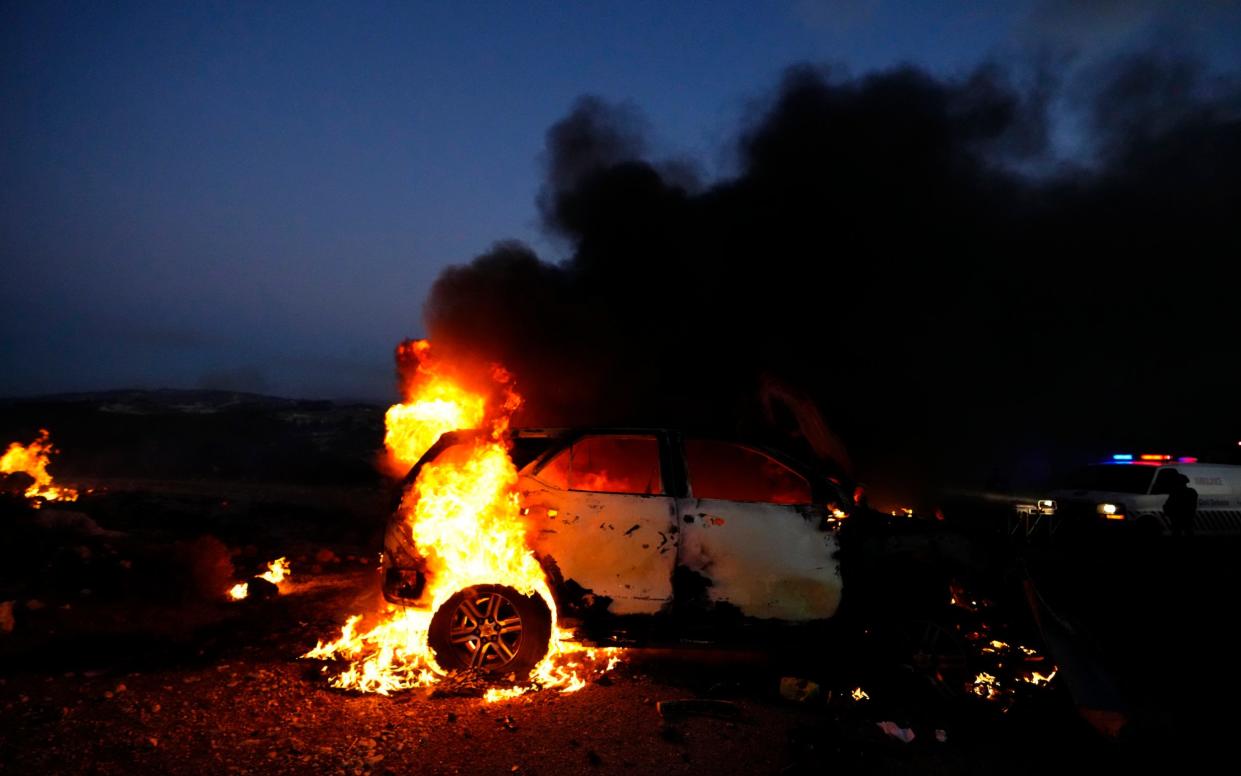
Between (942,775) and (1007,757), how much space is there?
0.52m

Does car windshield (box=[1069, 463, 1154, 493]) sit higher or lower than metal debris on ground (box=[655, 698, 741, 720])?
higher

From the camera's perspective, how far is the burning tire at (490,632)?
13.6 feet

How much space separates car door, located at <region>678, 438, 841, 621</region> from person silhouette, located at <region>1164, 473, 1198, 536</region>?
9.24m

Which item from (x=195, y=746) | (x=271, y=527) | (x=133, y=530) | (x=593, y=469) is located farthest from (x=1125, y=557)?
(x=133, y=530)

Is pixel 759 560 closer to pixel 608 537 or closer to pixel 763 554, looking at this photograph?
pixel 763 554

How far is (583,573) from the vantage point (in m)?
4.17

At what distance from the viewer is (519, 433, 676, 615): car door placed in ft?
13.7

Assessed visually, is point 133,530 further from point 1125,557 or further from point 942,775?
point 1125,557

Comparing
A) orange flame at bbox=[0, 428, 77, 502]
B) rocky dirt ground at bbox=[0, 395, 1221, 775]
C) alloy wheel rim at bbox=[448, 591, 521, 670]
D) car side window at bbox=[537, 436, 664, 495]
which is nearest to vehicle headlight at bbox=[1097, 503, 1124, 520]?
rocky dirt ground at bbox=[0, 395, 1221, 775]

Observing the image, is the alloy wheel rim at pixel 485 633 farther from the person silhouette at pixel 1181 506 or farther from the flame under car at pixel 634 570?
the person silhouette at pixel 1181 506

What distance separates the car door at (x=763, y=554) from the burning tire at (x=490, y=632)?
105 cm

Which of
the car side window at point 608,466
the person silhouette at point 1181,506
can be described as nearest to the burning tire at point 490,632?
the car side window at point 608,466

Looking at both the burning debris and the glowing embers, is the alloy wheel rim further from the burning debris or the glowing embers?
the burning debris

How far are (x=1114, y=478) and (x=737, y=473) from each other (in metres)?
11.2
